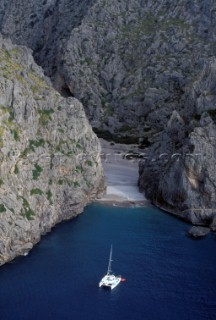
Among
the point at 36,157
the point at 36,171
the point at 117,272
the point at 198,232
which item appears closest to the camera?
the point at 117,272

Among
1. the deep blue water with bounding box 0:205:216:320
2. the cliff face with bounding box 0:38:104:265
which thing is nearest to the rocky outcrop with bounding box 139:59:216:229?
the deep blue water with bounding box 0:205:216:320

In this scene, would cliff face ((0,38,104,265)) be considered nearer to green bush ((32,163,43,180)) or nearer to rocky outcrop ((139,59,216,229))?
green bush ((32,163,43,180))

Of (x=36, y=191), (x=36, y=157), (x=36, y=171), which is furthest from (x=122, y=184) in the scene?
(x=36, y=191)

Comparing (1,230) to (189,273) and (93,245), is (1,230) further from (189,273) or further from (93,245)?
(189,273)

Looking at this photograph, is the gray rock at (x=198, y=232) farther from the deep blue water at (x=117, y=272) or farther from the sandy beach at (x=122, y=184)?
the sandy beach at (x=122, y=184)

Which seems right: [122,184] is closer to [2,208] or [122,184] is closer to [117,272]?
[117,272]
